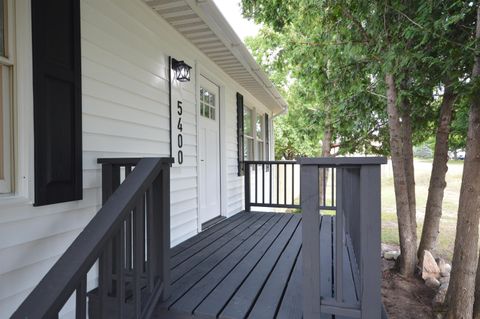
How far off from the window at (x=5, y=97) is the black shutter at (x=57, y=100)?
0.12m

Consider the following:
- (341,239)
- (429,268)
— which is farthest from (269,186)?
(341,239)

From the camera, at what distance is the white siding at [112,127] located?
1.64 metres

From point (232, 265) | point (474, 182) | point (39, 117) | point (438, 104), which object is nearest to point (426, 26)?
point (474, 182)

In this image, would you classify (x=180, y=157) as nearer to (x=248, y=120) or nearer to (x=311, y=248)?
(x=311, y=248)

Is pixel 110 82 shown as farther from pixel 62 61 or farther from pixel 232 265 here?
pixel 232 265

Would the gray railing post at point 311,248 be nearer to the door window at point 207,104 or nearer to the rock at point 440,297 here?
the door window at point 207,104

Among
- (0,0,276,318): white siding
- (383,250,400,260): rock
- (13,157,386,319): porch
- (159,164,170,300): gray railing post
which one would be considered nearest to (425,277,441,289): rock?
(383,250,400,260): rock

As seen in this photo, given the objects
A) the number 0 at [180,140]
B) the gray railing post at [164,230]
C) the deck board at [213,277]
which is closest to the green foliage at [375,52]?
the deck board at [213,277]

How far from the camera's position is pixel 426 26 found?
3.20 metres

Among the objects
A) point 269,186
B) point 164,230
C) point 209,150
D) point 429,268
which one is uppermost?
point 209,150

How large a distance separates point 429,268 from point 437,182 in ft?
4.50

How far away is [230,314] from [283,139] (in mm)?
17529

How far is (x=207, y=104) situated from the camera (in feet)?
14.9

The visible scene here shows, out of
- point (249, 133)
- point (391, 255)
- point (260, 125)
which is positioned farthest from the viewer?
point (260, 125)
